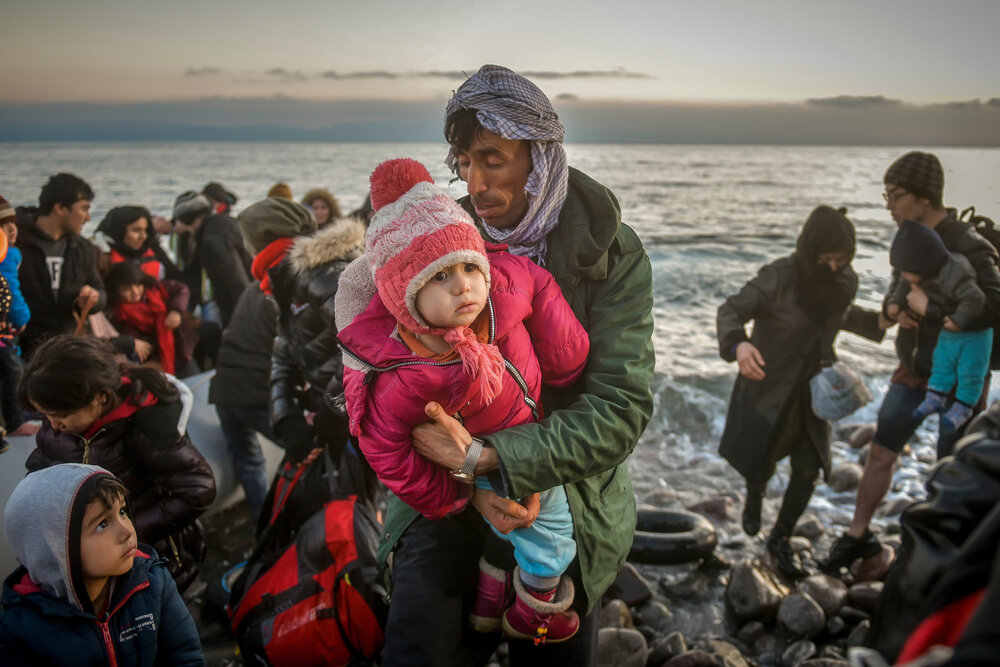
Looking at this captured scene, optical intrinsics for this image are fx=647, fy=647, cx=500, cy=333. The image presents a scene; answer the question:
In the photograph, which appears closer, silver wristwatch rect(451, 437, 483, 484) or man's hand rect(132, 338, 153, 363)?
silver wristwatch rect(451, 437, 483, 484)

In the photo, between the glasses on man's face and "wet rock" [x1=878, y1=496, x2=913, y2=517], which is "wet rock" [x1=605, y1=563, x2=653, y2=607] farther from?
the glasses on man's face

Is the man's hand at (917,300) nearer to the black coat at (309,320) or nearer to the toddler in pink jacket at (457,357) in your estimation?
the toddler in pink jacket at (457,357)

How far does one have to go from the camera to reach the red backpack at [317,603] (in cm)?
298

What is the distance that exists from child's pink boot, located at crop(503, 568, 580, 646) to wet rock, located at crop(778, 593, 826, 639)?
227cm

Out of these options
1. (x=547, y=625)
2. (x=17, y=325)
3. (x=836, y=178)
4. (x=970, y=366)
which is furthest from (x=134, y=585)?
(x=836, y=178)

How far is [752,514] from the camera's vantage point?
4598 millimetres

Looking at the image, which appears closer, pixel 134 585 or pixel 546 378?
pixel 546 378

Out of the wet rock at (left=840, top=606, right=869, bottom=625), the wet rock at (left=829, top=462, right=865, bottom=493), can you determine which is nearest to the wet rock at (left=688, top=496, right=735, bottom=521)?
the wet rock at (left=829, top=462, right=865, bottom=493)

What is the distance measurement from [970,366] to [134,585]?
447 centimetres

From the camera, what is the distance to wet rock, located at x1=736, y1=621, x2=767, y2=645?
3.78 metres

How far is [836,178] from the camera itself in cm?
5331

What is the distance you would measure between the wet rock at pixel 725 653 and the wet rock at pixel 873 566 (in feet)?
4.03

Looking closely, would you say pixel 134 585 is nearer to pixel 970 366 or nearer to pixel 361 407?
pixel 361 407

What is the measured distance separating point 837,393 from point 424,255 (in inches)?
131
